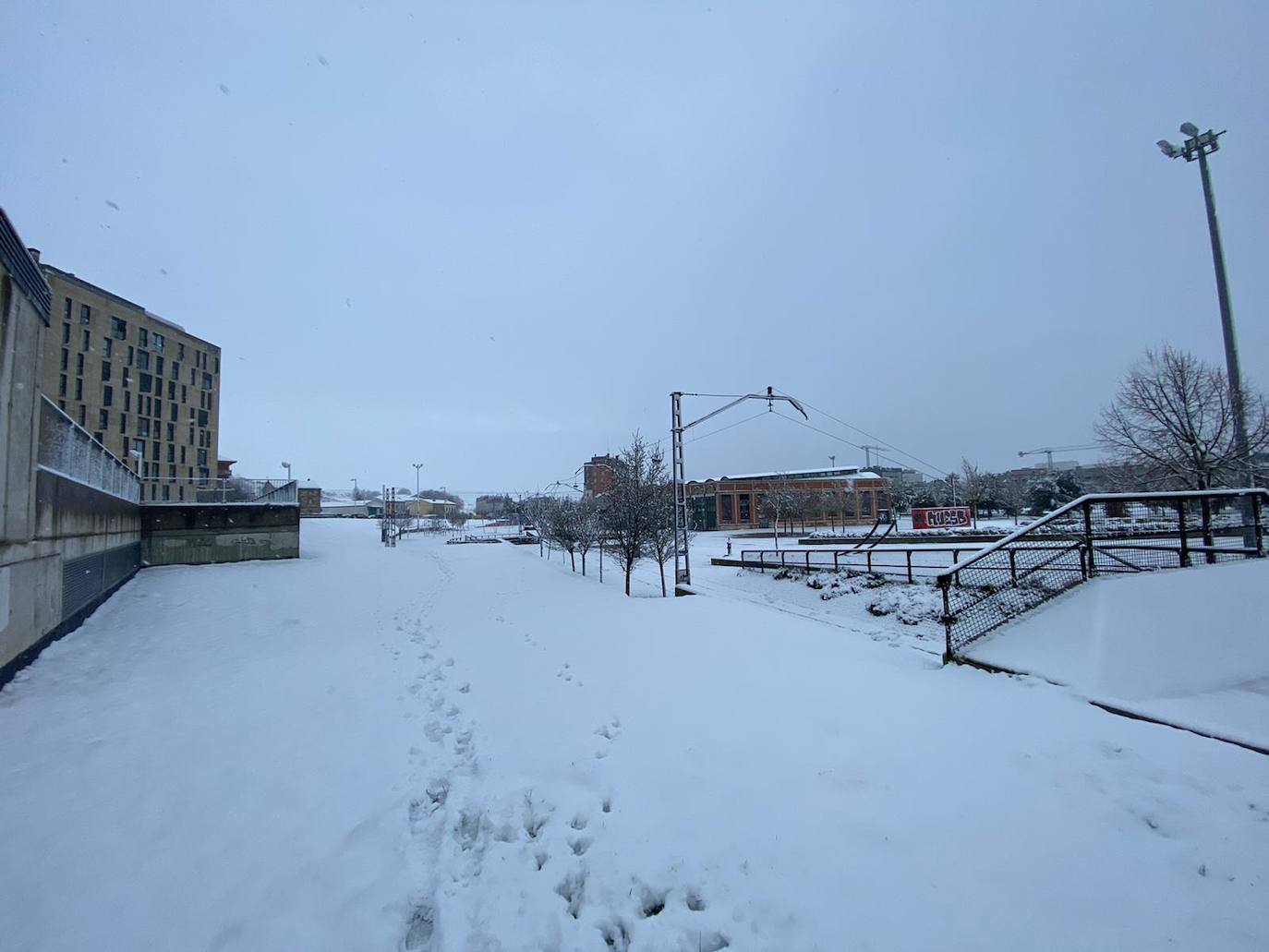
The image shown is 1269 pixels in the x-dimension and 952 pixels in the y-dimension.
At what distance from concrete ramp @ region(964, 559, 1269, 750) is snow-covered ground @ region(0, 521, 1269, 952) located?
1.27ft

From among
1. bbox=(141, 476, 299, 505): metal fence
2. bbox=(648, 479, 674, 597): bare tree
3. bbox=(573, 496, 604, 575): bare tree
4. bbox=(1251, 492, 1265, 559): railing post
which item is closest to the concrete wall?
bbox=(141, 476, 299, 505): metal fence

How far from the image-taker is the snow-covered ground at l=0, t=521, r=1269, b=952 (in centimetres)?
262

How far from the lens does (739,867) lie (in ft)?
9.57

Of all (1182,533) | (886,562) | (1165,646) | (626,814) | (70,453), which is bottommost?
(886,562)

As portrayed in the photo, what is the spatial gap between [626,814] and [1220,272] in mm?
17836

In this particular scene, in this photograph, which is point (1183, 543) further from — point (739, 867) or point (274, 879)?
point (274, 879)

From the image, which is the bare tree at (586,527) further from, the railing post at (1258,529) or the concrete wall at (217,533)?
the railing post at (1258,529)

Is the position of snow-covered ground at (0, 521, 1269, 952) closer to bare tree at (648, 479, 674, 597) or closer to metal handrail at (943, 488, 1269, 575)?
metal handrail at (943, 488, 1269, 575)

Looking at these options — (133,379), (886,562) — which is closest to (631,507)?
(886,562)

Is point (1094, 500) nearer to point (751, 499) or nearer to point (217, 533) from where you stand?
point (217, 533)

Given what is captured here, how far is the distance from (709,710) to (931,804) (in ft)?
6.89

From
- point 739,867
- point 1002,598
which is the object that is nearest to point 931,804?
point 739,867

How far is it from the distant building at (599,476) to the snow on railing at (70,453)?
40.3 feet

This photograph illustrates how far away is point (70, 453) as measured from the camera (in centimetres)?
900
